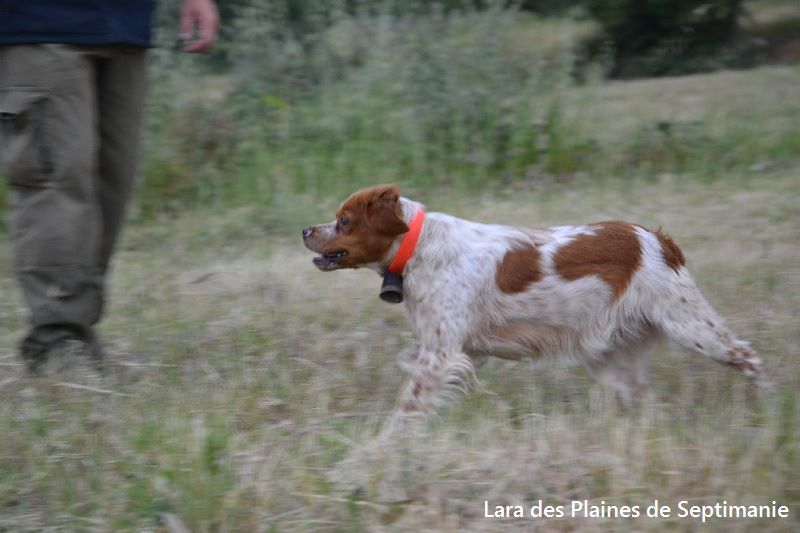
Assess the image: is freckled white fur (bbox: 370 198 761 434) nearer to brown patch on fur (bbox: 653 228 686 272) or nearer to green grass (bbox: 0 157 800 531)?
brown patch on fur (bbox: 653 228 686 272)

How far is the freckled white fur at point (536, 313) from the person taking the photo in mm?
3949

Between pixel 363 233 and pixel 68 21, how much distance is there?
1.37m

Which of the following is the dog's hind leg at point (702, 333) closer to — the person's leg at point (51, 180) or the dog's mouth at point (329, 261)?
the dog's mouth at point (329, 261)

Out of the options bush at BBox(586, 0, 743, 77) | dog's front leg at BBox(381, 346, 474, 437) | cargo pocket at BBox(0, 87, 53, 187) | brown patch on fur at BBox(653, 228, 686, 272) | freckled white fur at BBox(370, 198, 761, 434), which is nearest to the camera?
cargo pocket at BBox(0, 87, 53, 187)

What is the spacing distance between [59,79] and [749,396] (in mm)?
2881

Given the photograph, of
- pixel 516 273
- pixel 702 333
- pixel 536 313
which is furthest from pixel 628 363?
pixel 516 273

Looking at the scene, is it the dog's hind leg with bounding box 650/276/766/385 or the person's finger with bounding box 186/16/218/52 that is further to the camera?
the person's finger with bounding box 186/16/218/52

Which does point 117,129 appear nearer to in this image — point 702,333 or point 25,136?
point 25,136

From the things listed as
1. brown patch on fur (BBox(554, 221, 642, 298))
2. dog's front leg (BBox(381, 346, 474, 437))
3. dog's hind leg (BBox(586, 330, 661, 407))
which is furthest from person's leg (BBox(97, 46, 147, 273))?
dog's hind leg (BBox(586, 330, 661, 407))

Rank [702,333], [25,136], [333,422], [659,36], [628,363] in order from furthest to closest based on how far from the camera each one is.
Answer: [659,36] → [628,363] → [702,333] → [25,136] → [333,422]

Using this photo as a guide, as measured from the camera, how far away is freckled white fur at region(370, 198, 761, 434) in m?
3.95

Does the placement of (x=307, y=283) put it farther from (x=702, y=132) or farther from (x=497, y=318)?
(x=702, y=132)

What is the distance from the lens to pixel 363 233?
403 cm

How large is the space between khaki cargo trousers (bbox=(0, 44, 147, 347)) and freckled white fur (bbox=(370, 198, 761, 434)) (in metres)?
1.18
